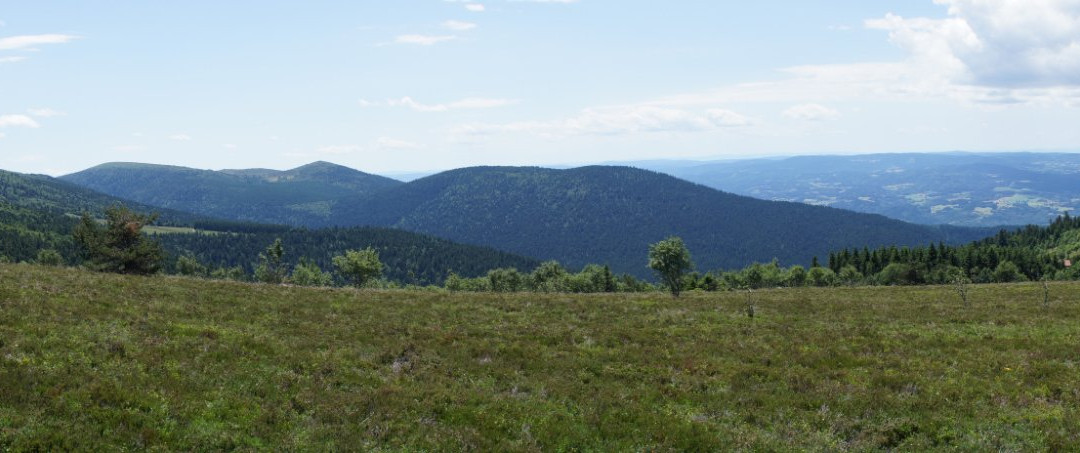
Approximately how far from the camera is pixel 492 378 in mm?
22312

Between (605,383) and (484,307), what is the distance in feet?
55.9

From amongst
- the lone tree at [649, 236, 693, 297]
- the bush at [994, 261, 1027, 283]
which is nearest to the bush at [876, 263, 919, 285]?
the bush at [994, 261, 1027, 283]

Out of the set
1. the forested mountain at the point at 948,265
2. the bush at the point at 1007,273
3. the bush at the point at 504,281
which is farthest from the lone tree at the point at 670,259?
the bush at the point at 1007,273

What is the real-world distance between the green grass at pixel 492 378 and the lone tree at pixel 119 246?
12.3m

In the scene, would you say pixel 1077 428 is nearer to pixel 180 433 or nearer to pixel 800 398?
pixel 800 398

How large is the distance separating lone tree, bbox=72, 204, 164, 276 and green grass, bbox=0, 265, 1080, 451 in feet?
40.4

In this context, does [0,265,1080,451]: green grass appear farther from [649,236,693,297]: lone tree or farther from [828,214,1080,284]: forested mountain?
[828,214,1080,284]: forested mountain

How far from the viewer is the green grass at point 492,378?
52.2ft

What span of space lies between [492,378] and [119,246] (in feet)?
133

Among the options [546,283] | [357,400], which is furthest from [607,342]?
[546,283]

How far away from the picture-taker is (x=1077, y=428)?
1731 centimetres

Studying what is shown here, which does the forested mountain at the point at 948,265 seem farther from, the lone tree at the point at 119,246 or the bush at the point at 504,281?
the lone tree at the point at 119,246

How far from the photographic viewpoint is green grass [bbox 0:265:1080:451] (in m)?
15.9

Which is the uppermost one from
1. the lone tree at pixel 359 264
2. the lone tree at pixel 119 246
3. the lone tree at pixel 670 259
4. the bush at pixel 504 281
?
the lone tree at pixel 119 246
